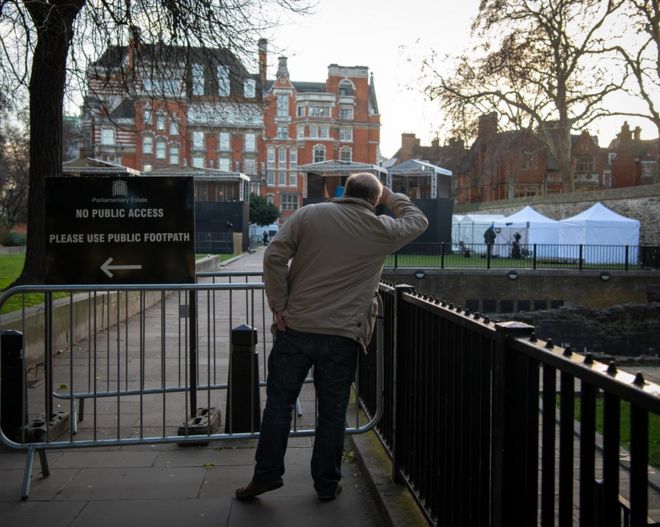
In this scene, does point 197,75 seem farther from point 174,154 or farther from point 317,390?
point 174,154

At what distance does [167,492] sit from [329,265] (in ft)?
6.00

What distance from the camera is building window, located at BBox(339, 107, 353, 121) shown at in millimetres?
89062

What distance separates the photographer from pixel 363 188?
13.4 ft

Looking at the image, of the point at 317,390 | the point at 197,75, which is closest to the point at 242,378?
the point at 317,390

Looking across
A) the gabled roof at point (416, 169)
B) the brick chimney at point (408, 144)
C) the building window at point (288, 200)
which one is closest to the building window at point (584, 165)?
the brick chimney at point (408, 144)

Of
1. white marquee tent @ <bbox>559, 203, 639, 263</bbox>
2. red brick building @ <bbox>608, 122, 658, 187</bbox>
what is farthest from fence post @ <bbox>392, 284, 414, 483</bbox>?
red brick building @ <bbox>608, 122, 658, 187</bbox>

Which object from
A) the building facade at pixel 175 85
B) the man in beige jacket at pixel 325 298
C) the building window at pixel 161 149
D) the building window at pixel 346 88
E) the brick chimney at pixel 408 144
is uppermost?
the building window at pixel 346 88

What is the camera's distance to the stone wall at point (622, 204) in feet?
112

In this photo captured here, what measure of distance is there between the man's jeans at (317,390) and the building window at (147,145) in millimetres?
85140

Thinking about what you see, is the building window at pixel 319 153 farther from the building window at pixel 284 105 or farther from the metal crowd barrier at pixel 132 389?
the metal crowd barrier at pixel 132 389

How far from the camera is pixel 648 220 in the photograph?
3453cm

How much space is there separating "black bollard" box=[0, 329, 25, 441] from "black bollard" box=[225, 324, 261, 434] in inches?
57.5

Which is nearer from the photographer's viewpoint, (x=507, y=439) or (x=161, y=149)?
(x=507, y=439)

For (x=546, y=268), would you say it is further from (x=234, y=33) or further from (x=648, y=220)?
(x=234, y=33)
